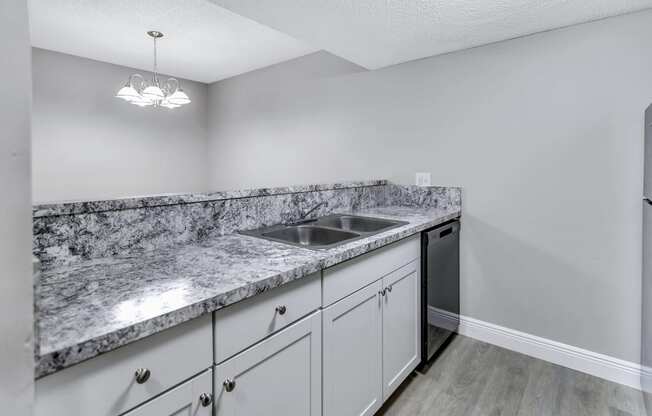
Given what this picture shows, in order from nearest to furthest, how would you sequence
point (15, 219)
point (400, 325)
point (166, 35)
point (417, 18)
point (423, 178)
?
point (15, 219), point (400, 325), point (417, 18), point (423, 178), point (166, 35)

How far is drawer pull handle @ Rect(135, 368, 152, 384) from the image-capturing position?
0.72 meters

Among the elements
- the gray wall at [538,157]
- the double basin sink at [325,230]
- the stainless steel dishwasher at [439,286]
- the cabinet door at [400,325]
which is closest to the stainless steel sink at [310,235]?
the double basin sink at [325,230]

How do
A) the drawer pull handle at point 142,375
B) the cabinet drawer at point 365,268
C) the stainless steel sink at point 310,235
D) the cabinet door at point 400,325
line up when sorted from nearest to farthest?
1. the drawer pull handle at point 142,375
2. the cabinet drawer at point 365,268
3. the cabinet door at point 400,325
4. the stainless steel sink at point 310,235

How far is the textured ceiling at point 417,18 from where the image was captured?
1788mm

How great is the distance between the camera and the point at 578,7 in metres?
1.81

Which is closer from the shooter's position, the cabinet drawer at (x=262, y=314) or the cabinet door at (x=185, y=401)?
the cabinet door at (x=185, y=401)

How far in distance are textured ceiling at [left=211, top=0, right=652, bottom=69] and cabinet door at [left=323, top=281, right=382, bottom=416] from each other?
144 centimetres

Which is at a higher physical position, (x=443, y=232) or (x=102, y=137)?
(x=102, y=137)

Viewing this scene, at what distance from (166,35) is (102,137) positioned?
147 cm

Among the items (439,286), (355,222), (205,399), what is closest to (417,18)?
(355,222)

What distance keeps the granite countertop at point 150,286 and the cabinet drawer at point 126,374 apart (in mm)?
39

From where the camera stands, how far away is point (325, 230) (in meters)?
1.83

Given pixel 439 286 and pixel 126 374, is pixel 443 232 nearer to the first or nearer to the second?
pixel 439 286

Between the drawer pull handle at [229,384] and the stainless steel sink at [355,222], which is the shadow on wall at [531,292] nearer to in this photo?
the stainless steel sink at [355,222]
